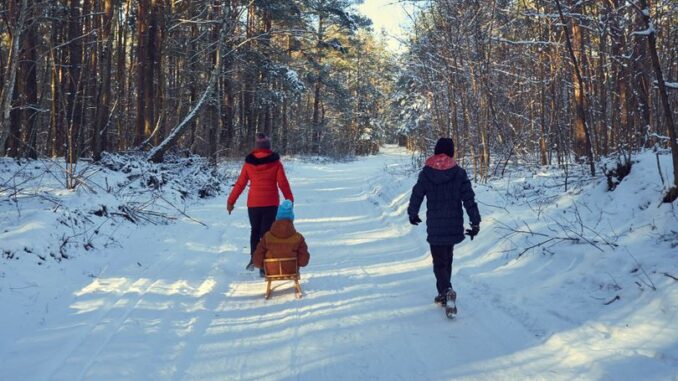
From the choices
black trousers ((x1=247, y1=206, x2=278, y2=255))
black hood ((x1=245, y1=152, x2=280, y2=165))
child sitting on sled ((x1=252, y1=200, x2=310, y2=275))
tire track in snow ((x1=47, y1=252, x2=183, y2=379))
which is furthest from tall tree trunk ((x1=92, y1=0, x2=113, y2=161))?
child sitting on sled ((x1=252, y1=200, x2=310, y2=275))

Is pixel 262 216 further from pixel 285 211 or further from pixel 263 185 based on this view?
pixel 285 211

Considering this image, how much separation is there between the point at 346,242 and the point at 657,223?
5.07 metres

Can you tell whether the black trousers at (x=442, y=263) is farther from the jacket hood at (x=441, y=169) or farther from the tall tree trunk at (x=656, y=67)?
the tall tree trunk at (x=656, y=67)

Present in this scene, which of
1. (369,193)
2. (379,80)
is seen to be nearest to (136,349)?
(369,193)

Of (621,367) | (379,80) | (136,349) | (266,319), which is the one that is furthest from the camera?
(379,80)

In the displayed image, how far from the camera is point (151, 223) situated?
9.28 metres

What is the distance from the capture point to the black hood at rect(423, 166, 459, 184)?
5320 millimetres

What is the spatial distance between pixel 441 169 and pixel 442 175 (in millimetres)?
72

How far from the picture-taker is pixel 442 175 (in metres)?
5.34

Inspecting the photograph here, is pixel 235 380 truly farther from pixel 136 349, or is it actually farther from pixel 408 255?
pixel 408 255

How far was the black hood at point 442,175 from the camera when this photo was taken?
17.5 ft

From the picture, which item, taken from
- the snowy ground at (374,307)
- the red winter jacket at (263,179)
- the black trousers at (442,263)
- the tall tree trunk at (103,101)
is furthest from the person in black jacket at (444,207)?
the tall tree trunk at (103,101)

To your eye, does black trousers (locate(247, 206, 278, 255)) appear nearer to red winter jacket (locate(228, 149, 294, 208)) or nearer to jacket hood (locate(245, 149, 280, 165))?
red winter jacket (locate(228, 149, 294, 208))

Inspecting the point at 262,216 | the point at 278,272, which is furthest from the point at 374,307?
the point at 262,216
